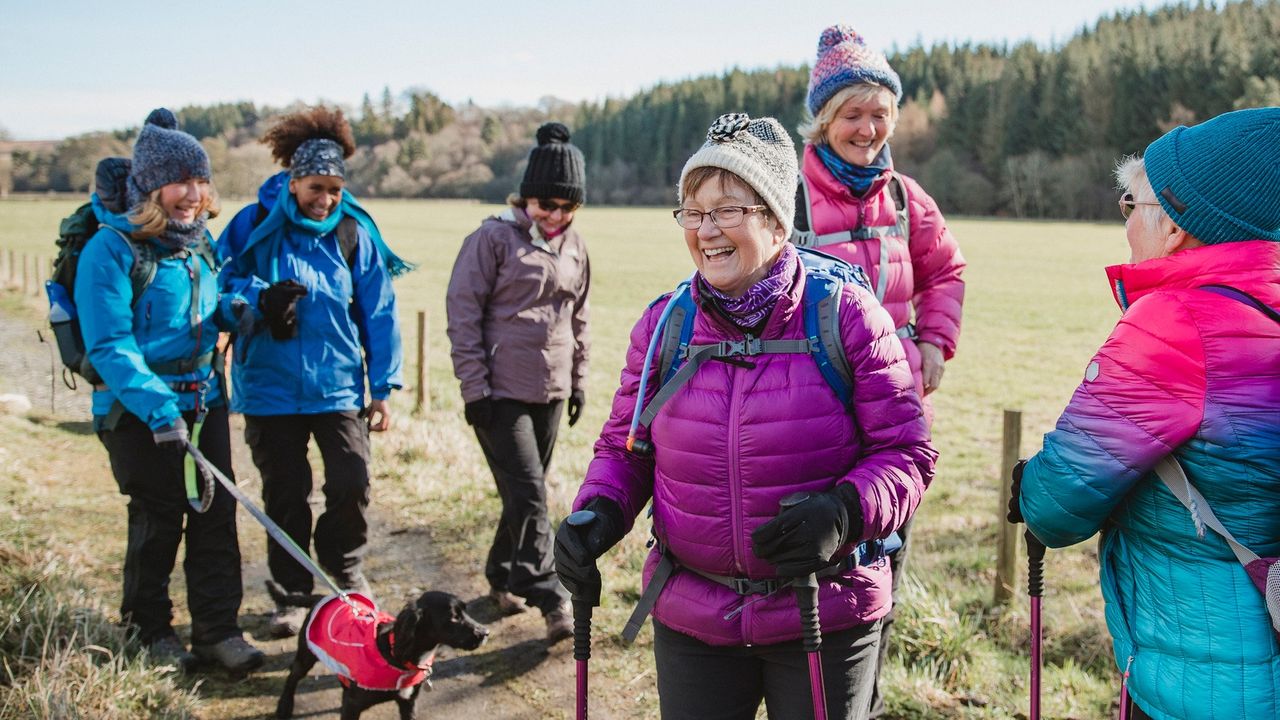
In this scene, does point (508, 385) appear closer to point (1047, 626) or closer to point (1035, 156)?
point (1047, 626)

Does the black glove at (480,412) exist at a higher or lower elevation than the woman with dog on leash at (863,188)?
lower

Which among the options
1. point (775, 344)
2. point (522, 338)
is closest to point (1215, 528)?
point (775, 344)

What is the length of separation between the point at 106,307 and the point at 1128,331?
14.0 ft

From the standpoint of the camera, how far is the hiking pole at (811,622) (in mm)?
2482

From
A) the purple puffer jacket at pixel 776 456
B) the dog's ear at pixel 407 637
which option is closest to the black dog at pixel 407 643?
the dog's ear at pixel 407 637

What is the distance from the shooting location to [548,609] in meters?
5.25

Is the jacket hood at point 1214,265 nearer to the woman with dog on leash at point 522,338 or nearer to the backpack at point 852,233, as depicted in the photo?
the backpack at point 852,233

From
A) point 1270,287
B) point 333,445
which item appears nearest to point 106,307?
point 333,445

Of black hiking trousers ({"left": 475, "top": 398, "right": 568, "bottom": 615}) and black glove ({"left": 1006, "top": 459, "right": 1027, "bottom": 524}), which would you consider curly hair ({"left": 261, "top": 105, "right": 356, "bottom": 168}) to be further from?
black glove ({"left": 1006, "top": 459, "right": 1027, "bottom": 524})

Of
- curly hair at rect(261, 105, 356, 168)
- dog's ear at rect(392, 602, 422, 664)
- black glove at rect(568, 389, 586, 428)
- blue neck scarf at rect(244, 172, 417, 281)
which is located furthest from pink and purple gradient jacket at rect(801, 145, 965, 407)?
curly hair at rect(261, 105, 356, 168)

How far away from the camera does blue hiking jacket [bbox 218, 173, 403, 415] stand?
5.19m

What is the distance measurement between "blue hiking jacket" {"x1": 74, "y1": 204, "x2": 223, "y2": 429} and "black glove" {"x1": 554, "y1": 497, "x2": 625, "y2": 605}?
8.98ft

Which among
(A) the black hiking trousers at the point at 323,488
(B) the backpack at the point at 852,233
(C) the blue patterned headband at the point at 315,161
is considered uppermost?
(C) the blue patterned headband at the point at 315,161

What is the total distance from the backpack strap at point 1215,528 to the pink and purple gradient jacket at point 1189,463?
0.03 metres
